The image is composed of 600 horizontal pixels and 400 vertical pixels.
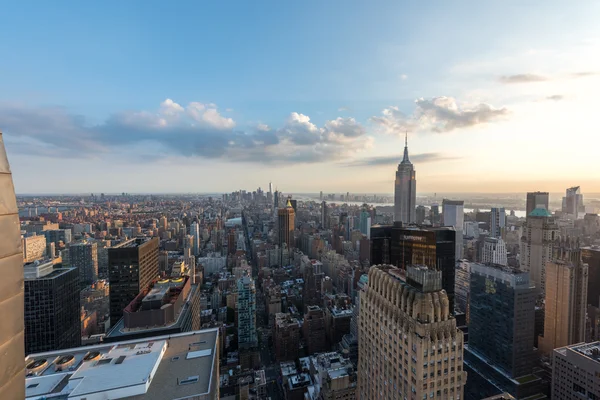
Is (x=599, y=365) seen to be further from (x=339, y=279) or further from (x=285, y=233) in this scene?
(x=285, y=233)

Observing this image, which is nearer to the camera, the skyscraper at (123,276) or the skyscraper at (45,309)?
the skyscraper at (45,309)

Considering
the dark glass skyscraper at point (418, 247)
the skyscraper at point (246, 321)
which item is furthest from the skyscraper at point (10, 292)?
the skyscraper at point (246, 321)

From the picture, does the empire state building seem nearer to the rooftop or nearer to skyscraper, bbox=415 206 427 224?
skyscraper, bbox=415 206 427 224

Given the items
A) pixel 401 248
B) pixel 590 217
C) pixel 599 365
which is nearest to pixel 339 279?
pixel 401 248

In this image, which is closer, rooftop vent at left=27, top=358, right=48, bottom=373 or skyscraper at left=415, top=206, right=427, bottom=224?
rooftop vent at left=27, top=358, right=48, bottom=373

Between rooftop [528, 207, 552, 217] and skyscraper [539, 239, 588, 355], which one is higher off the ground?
rooftop [528, 207, 552, 217]

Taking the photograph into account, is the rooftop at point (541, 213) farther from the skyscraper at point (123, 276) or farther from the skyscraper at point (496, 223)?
the skyscraper at point (123, 276)

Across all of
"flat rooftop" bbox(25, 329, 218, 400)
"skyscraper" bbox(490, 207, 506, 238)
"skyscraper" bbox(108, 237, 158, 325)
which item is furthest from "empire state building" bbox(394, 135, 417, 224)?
"flat rooftop" bbox(25, 329, 218, 400)
